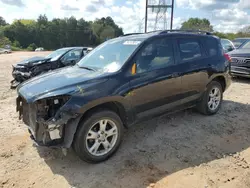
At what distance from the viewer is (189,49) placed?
4.76 m

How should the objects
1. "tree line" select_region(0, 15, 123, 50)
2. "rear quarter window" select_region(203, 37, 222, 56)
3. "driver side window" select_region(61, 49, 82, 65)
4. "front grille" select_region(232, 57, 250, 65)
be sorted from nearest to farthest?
"rear quarter window" select_region(203, 37, 222, 56)
"front grille" select_region(232, 57, 250, 65)
"driver side window" select_region(61, 49, 82, 65)
"tree line" select_region(0, 15, 123, 50)

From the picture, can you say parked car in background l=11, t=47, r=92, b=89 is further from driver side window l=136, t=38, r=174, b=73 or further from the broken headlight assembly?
the broken headlight assembly

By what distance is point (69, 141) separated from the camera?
3178mm

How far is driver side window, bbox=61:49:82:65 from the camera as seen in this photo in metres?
9.80

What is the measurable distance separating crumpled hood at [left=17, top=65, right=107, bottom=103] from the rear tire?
2.57m

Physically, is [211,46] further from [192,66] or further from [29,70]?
[29,70]

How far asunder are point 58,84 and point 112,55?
3.78 ft

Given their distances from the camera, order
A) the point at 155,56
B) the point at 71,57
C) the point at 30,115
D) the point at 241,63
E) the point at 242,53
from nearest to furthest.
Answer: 1. the point at 30,115
2. the point at 155,56
3. the point at 241,63
4. the point at 242,53
5. the point at 71,57

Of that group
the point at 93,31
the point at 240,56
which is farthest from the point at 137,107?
the point at 93,31

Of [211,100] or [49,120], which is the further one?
[211,100]

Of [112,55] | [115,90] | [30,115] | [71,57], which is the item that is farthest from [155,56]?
[71,57]

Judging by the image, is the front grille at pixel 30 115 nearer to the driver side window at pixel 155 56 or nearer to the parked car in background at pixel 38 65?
the driver side window at pixel 155 56

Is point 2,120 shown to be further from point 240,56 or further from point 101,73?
point 240,56

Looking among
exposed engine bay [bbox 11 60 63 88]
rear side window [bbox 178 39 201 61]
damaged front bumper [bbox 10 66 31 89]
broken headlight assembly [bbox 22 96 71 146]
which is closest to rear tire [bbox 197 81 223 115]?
rear side window [bbox 178 39 201 61]
